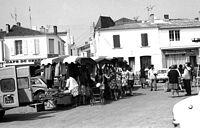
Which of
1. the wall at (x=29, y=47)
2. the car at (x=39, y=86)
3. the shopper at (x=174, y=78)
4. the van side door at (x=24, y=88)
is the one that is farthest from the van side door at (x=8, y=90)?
the wall at (x=29, y=47)

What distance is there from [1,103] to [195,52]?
36177mm

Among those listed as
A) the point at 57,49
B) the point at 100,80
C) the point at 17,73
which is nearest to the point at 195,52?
the point at 57,49

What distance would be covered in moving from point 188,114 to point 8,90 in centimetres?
961

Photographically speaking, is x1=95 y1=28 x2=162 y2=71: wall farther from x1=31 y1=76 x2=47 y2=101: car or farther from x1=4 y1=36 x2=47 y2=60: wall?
x1=31 y1=76 x2=47 y2=101: car

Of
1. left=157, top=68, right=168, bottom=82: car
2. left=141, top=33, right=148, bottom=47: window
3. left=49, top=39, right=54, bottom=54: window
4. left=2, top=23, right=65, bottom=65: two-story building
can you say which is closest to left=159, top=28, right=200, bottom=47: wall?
left=141, top=33, right=148, bottom=47: window

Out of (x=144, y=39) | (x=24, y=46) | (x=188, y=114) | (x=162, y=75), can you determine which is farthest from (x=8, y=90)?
(x=24, y=46)

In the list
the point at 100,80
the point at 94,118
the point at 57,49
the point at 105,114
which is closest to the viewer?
the point at 94,118

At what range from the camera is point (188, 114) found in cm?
805

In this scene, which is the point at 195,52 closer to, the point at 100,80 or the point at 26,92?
the point at 100,80

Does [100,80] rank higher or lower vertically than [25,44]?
lower

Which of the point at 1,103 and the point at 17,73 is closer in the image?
the point at 1,103

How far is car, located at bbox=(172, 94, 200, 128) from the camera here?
26.0 feet

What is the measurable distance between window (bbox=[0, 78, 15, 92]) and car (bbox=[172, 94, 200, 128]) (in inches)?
358

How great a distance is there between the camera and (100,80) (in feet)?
69.8
